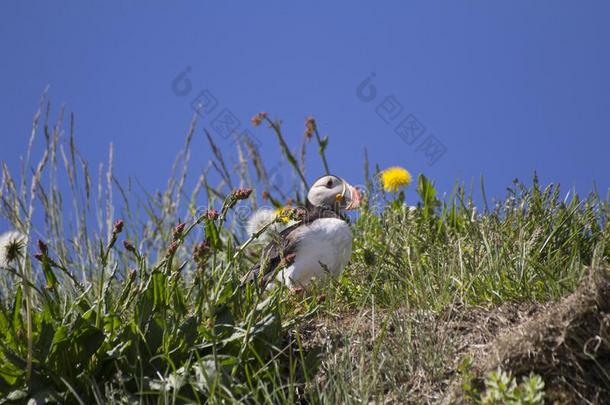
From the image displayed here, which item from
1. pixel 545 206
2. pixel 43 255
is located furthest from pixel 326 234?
pixel 43 255

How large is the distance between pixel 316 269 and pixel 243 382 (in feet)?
6.18

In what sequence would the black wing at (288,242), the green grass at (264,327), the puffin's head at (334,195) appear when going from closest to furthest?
1. the green grass at (264,327)
2. the black wing at (288,242)
3. the puffin's head at (334,195)

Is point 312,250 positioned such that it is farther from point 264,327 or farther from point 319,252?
point 264,327

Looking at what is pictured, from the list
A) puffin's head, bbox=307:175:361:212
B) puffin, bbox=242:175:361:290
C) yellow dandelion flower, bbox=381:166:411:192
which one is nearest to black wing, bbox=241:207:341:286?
puffin, bbox=242:175:361:290

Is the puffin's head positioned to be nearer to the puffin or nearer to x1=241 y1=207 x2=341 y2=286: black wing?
x1=241 y1=207 x2=341 y2=286: black wing

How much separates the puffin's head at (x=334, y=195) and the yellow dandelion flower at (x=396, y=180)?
76 cm

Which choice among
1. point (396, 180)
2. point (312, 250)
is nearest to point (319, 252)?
point (312, 250)

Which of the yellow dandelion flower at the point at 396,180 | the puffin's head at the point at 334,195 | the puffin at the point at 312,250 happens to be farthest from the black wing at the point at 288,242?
the yellow dandelion flower at the point at 396,180

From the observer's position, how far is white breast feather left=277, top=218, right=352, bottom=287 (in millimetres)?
5891

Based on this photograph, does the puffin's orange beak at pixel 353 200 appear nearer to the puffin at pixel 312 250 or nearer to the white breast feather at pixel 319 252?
the puffin at pixel 312 250

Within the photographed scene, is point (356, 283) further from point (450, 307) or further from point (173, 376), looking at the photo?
point (173, 376)

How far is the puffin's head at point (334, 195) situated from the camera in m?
6.56

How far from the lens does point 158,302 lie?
13.8 feet

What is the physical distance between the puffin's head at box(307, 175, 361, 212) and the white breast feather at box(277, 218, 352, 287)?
1.94 feet
